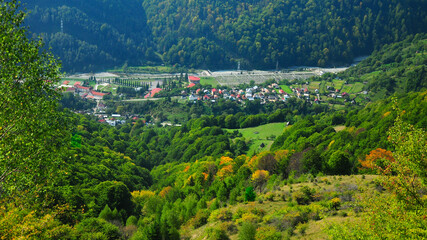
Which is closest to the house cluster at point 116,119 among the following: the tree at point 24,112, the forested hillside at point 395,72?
the forested hillside at point 395,72

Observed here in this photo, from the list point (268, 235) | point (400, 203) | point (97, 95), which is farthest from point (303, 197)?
point (97, 95)

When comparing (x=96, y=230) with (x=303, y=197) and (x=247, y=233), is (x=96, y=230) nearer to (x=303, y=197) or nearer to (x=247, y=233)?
(x=247, y=233)

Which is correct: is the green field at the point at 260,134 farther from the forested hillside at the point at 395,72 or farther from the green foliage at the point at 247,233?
the green foliage at the point at 247,233

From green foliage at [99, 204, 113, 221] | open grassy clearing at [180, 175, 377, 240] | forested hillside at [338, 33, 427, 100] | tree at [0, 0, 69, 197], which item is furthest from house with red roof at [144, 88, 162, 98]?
tree at [0, 0, 69, 197]

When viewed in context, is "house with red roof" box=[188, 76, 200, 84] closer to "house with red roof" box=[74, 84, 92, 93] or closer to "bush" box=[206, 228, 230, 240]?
"house with red roof" box=[74, 84, 92, 93]

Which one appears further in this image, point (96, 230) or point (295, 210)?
point (96, 230)

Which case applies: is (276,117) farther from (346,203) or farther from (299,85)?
(346,203)
